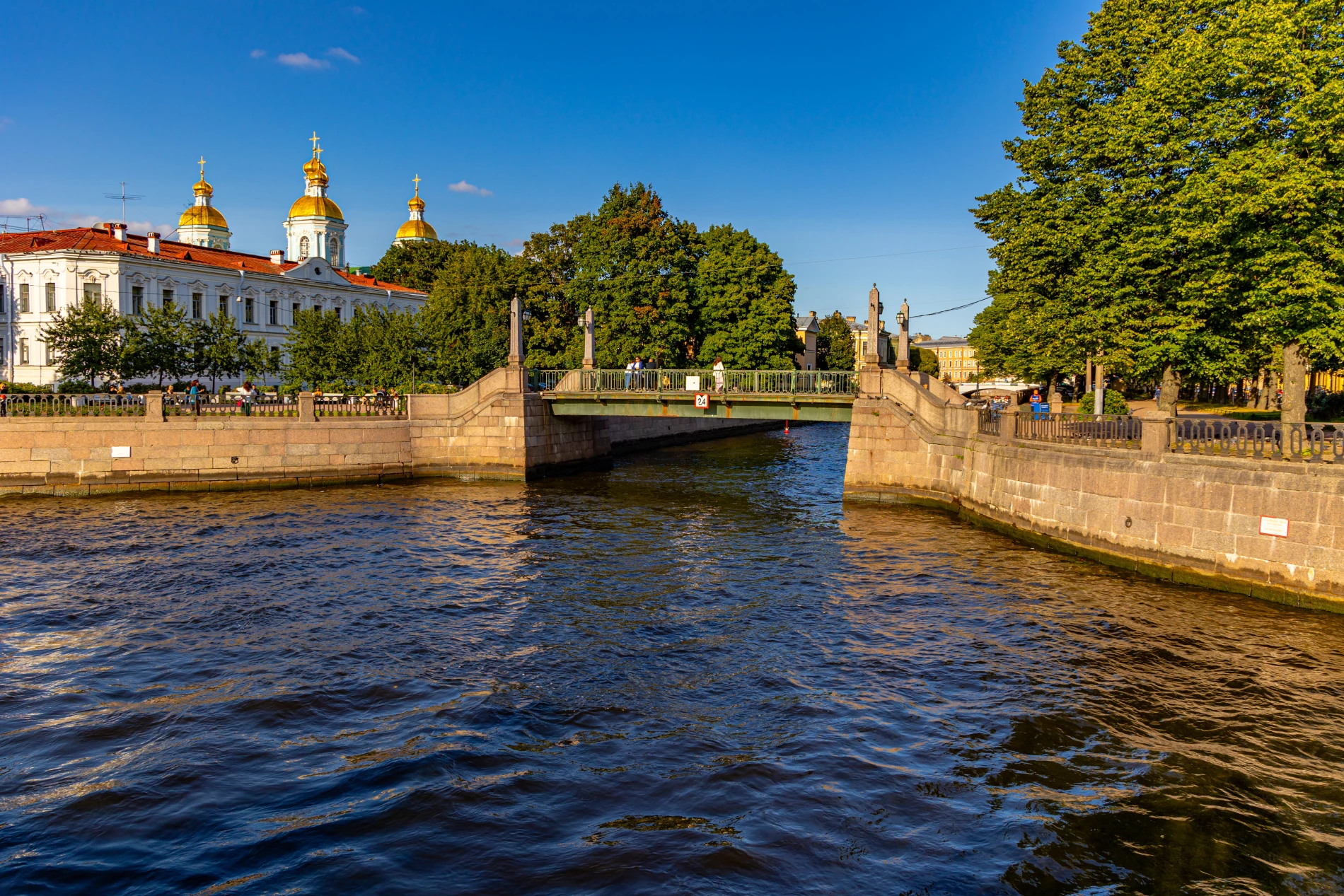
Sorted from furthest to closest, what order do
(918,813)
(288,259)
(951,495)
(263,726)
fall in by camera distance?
(288,259)
(951,495)
(263,726)
(918,813)

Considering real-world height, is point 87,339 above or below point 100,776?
above

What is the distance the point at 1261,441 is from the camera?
1731 centimetres

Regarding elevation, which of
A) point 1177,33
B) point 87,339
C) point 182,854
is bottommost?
point 182,854

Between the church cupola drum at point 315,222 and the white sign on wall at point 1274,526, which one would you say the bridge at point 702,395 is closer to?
the white sign on wall at point 1274,526

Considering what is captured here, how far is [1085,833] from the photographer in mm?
9188

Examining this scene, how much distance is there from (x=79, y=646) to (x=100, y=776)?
554 cm

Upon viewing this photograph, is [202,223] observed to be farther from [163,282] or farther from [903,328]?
[903,328]

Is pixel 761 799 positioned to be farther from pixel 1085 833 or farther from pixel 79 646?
pixel 79 646

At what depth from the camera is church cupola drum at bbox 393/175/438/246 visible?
100375 millimetres

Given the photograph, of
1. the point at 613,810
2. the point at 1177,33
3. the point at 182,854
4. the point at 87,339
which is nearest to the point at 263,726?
the point at 182,854

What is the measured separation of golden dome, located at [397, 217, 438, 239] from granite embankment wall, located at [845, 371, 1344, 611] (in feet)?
274

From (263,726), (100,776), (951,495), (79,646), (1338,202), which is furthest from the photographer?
(951,495)

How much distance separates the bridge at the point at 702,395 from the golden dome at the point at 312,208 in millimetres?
59056

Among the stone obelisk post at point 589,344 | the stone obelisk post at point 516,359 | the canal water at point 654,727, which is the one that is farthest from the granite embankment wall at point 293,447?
the canal water at point 654,727
